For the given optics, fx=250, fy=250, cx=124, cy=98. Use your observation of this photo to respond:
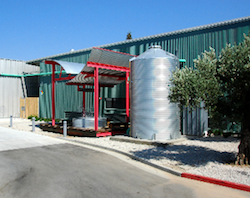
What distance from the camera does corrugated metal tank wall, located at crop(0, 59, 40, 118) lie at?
94.3 feet

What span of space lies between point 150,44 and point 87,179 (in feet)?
42.9

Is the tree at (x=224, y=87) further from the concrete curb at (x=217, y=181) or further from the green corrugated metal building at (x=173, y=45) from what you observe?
the green corrugated metal building at (x=173, y=45)

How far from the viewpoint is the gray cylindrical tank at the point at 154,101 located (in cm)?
1286

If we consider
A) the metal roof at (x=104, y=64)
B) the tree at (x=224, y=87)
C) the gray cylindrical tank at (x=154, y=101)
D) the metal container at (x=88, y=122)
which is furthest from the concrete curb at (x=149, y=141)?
the metal roof at (x=104, y=64)

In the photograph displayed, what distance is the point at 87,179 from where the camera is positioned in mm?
6930

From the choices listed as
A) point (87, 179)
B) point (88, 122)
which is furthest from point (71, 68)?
point (87, 179)

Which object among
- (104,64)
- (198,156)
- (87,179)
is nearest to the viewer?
A: (87,179)

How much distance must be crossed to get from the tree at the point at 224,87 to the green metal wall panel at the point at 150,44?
23.1ft

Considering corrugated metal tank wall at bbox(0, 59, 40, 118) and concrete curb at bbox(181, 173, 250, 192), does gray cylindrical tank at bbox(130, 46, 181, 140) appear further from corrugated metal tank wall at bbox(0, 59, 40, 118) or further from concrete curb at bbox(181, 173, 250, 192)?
corrugated metal tank wall at bbox(0, 59, 40, 118)

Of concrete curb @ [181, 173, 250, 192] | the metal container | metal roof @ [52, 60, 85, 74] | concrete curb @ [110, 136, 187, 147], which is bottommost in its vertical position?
concrete curb @ [181, 173, 250, 192]

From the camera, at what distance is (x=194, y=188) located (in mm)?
6355

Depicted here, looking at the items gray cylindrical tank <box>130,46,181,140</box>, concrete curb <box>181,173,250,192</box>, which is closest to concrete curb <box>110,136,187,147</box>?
gray cylindrical tank <box>130,46,181,140</box>

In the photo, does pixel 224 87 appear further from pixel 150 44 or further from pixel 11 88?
pixel 11 88

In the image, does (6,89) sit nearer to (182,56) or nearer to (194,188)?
(182,56)
